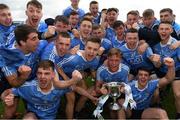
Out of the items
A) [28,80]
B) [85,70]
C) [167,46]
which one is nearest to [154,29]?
[167,46]

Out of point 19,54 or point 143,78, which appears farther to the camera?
point 143,78

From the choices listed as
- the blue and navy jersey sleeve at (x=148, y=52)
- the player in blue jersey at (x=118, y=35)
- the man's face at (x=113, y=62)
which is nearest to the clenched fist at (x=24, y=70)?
the man's face at (x=113, y=62)

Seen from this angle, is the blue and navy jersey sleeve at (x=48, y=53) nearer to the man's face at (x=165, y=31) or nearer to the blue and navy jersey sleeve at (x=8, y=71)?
the blue and navy jersey sleeve at (x=8, y=71)

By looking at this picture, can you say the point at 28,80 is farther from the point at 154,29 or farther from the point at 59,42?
the point at 154,29

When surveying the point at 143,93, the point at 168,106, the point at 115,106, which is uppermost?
the point at 143,93

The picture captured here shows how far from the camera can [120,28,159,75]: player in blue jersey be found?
687 centimetres

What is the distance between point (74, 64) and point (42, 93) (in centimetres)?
122

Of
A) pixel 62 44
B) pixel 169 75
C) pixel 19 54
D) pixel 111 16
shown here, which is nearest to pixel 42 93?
pixel 19 54

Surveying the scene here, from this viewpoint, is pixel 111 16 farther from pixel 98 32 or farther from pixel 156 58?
pixel 156 58

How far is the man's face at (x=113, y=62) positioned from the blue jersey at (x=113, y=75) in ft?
0.22

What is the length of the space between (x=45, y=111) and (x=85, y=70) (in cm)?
166

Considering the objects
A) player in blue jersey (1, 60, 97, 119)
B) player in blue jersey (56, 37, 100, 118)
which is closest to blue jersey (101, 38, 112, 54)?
player in blue jersey (56, 37, 100, 118)

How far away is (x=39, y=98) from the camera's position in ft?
17.7

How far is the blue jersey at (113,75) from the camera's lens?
638cm
